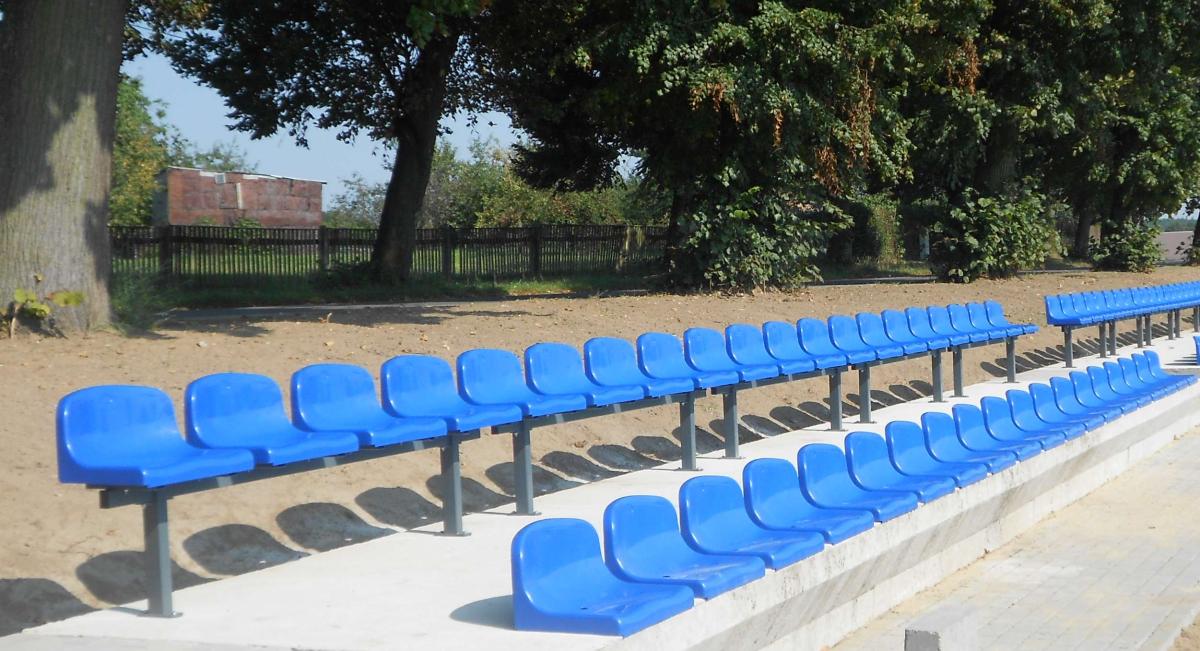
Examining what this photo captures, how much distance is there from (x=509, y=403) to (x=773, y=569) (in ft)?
8.58

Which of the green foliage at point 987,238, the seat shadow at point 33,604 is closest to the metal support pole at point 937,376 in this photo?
the seat shadow at point 33,604

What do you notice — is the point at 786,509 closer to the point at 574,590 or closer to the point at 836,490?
the point at 836,490

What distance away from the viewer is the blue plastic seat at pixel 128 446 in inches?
189

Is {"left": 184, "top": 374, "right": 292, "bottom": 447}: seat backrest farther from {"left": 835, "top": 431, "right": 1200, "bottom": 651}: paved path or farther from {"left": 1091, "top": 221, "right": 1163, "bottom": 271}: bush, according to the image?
{"left": 1091, "top": 221, "right": 1163, "bottom": 271}: bush

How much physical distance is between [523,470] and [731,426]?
256 cm

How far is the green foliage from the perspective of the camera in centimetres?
2547

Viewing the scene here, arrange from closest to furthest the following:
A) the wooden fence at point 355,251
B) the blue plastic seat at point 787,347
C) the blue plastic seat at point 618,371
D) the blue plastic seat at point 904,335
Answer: the blue plastic seat at point 618,371 < the blue plastic seat at point 787,347 < the blue plastic seat at point 904,335 < the wooden fence at point 355,251

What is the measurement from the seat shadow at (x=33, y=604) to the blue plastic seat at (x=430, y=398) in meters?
1.80

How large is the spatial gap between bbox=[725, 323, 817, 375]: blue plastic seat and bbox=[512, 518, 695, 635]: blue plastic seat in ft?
17.7

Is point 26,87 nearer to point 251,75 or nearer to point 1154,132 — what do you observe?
point 251,75

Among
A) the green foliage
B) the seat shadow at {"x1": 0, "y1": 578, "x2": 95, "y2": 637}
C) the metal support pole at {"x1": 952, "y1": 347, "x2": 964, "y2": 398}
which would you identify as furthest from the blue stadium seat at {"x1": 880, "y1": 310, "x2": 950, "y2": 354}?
the green foliage

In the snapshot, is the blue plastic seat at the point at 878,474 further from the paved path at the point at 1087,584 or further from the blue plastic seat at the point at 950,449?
the blue plastic seat at the point at 950,449

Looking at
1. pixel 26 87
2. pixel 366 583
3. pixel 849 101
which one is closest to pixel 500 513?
pixel 366 583

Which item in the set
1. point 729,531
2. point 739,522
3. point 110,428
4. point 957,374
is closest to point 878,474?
point 739,522
